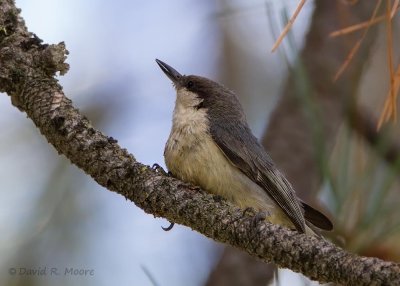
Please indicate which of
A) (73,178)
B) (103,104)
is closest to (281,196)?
(73,178)

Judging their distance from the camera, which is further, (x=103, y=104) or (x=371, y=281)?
(x=103, y=104)

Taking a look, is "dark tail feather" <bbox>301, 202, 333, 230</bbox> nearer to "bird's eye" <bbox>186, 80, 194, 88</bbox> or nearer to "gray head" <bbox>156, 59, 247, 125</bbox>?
A: "gray head" <bbox>156, 59, 247, 125</bbox>

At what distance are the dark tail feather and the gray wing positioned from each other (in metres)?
0.03

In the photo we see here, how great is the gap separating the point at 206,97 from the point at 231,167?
726mm

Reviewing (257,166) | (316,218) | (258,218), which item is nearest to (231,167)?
(257,166)

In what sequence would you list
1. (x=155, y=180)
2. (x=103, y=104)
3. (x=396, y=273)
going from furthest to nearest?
(x=103, y=104)
(x=155, y=180)
(x=396, y=273)

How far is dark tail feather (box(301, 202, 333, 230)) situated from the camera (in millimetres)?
3012

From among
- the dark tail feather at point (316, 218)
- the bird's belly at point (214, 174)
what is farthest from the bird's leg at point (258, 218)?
the bird's belly at point (214, 174)

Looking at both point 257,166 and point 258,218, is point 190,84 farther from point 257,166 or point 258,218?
point 258,218

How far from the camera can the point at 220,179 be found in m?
3.30

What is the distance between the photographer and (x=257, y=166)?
3555 millimetres

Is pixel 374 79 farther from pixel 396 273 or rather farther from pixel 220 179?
pixel 396 273

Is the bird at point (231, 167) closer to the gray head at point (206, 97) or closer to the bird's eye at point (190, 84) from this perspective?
the gray head at point (206, 97)

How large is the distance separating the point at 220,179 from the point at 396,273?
1.63 meters
